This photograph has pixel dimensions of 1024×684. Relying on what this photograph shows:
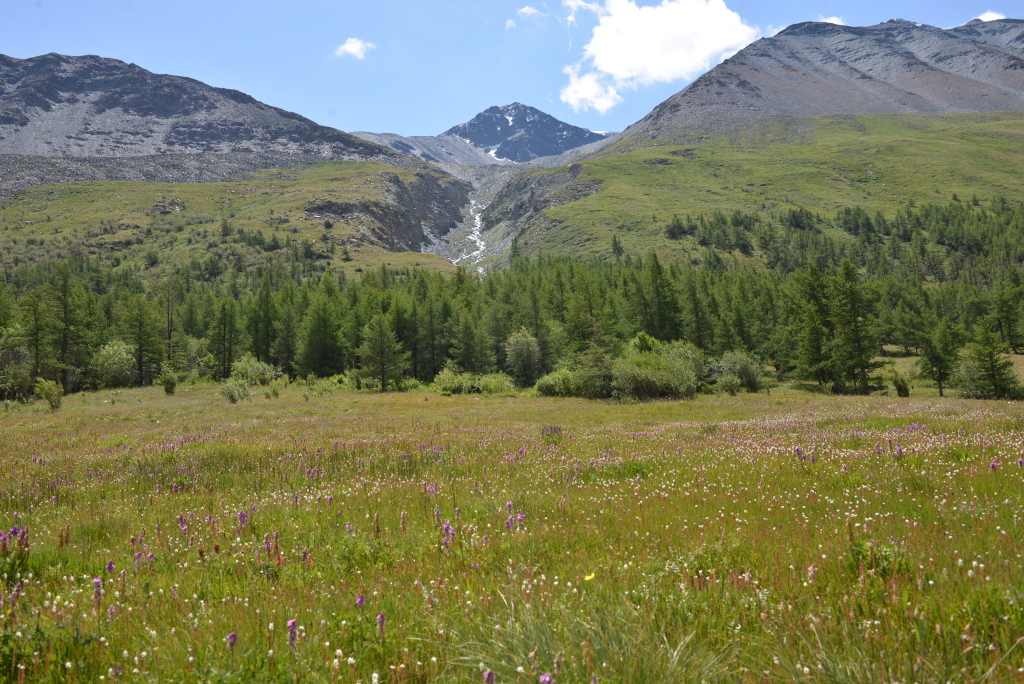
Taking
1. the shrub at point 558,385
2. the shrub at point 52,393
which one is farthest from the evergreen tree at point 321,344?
the shrub at point 558,385

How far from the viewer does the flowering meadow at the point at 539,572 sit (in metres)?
2.53

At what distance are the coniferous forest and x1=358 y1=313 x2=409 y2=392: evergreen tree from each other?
0.66ft

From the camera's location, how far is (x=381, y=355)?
214 feet

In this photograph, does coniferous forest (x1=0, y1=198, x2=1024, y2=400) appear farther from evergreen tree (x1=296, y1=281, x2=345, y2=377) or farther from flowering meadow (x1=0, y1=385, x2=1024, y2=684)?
flowering meadow (x1=0, y1=385, x2=1024, y2=684)

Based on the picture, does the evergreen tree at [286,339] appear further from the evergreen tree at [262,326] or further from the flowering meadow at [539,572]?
the flowering meadow at [539,572]

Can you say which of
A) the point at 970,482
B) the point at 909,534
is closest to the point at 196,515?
the point at 909,534

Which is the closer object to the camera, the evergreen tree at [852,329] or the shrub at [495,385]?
the evergreen tree at [852,329]

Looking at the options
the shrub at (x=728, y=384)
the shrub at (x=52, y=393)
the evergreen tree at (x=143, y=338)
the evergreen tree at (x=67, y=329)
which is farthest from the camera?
the evergreen tree at (x=143, y=338)

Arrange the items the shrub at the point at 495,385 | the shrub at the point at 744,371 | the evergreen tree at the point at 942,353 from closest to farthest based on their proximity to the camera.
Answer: the evergreen tree at the point at 942,353 → the shrub at the point at 744,371 → the shrub at the point at 495,385

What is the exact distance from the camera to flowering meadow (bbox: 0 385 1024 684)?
8.29ft

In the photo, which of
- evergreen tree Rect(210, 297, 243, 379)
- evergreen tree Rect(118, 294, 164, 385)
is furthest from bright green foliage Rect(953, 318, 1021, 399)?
evergreen tree Rect(118, 294, 164, 385)

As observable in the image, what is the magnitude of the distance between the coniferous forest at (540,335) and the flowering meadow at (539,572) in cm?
3632

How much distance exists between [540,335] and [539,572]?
234ft

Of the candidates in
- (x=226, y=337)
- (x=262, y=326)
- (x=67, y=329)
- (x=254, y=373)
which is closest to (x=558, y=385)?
(x=254, y=373)
